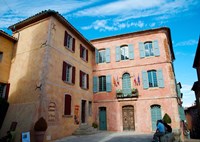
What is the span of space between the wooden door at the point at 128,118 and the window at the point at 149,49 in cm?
529

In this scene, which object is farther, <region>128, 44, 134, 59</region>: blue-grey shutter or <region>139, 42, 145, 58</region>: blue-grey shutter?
<region>128, 44, 134, 59</region>: blue-grey shutter

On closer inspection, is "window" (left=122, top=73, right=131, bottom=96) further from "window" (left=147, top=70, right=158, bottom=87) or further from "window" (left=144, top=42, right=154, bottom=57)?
"window" (left=144, top=42, right=154, bottom=57)

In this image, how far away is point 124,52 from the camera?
1769 centimetres

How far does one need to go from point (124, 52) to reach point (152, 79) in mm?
4062

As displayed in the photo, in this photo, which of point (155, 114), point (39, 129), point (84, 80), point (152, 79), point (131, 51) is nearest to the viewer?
point (39, 129)

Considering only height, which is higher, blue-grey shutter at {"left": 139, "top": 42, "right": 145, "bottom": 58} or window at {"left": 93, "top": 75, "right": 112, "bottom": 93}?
blue-grey shutter at {"left": 139, "top": 42, "right": 145, "bottom": 58}

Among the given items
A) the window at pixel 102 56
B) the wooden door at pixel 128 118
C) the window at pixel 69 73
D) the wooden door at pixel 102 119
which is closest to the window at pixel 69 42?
the window at pixel 69 73

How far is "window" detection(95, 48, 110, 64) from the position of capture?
17944 millimetres

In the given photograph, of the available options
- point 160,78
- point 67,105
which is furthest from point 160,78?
point 67,105

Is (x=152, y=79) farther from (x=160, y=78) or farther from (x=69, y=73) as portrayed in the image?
(x=69, y=73)

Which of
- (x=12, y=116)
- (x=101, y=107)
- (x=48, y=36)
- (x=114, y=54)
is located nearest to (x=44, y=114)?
(x=12, y=116)

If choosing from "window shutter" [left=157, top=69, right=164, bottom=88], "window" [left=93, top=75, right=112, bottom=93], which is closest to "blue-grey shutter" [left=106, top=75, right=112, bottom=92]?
"window" [left=93, top=75, right=112, bottom=93]

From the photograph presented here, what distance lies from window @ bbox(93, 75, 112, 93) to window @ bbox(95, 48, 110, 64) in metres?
1.79

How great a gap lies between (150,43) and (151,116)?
7.08 meters
